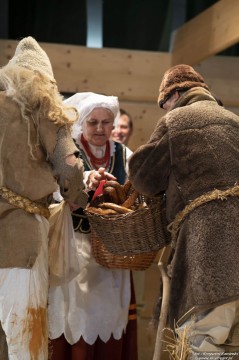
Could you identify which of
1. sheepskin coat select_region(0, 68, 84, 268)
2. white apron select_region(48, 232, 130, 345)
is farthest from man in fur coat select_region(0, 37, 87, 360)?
white apron select_region(48, 232, 130, 345)

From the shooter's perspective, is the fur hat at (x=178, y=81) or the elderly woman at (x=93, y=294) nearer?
the fur hat at (x=178, y=81)

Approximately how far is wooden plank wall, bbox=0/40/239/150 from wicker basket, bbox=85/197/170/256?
7.63 ft

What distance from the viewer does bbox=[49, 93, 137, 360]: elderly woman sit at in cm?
343

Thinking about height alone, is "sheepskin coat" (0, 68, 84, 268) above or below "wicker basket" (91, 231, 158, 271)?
above

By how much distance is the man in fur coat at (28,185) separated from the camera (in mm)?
2596

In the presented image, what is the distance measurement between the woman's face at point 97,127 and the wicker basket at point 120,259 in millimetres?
578

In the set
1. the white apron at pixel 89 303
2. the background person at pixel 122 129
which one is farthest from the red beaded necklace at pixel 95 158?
the background person at pixel 122 129

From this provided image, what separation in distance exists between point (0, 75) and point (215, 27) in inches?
90.9

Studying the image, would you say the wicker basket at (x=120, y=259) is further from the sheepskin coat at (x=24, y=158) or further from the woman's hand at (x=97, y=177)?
the sheepskin coat at (x=24, y=158)

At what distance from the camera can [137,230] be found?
9.64ft

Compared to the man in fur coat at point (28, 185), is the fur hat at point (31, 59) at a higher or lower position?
higher

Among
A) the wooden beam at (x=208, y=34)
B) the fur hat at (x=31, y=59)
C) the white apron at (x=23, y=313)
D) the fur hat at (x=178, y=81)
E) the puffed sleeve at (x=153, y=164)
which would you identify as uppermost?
the wooden beam at (x=208, y=34)

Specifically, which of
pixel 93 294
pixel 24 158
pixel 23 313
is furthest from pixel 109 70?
pixel 23 313

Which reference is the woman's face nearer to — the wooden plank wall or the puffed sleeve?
the puffed sleeve
